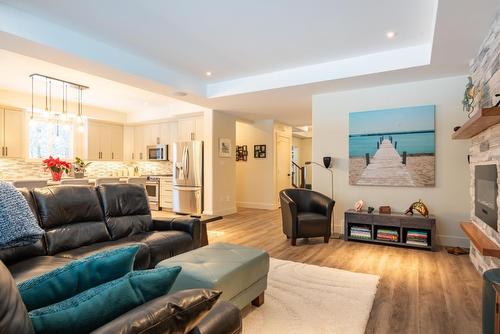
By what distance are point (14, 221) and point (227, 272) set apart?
1.41 metres

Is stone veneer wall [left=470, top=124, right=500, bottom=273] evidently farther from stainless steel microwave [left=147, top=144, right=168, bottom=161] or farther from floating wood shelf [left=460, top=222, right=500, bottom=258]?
stainless steel microwave [left=147, top=144, right=168, bottom=161]

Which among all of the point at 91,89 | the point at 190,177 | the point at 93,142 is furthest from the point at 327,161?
the point at 93,142

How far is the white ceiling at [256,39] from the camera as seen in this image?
8.84 ft

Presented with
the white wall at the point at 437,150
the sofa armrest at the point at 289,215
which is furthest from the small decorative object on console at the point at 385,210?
the sofa armrest at the point at 289,215

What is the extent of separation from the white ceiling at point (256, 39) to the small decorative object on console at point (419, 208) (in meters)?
1.80

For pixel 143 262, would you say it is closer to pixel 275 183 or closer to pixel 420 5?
pixel 420 5

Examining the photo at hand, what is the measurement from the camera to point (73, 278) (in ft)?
2.93

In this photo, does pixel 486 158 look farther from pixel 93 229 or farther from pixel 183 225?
→ pixel 93 229

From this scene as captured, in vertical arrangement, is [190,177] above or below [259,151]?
below

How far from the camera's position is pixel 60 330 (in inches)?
29.7

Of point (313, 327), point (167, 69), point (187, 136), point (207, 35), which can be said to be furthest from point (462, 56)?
point (187, 136)

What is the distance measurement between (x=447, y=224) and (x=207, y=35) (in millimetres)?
4124

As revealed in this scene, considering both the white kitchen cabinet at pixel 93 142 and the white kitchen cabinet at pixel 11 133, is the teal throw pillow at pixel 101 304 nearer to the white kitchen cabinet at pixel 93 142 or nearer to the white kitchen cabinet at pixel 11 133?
the white kitchen cabinet at pixel 11 133

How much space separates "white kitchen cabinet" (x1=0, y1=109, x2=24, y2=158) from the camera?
5469 mm
